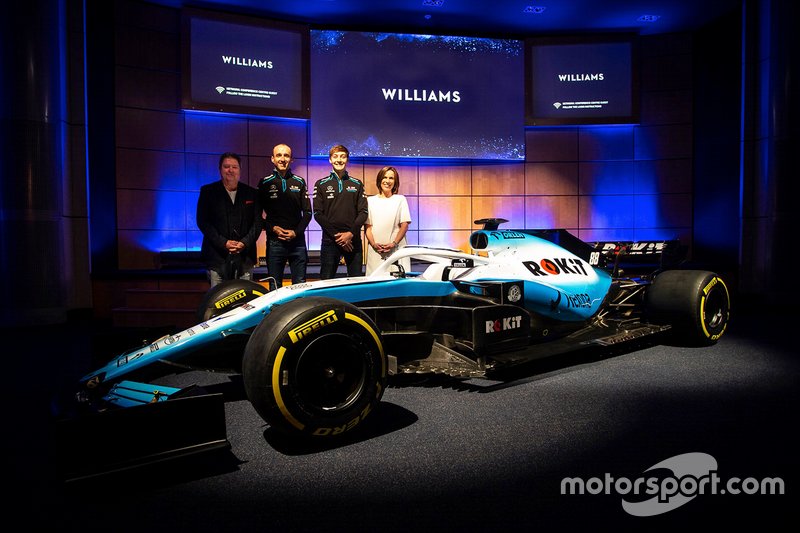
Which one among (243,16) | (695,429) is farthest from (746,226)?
(243,16)

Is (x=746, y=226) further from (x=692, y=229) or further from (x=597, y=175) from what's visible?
(x=597, y=175)

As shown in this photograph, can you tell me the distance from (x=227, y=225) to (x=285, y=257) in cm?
57

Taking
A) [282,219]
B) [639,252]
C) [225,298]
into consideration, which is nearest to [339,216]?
[282,219]

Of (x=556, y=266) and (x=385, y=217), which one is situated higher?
(x=385, y=217)

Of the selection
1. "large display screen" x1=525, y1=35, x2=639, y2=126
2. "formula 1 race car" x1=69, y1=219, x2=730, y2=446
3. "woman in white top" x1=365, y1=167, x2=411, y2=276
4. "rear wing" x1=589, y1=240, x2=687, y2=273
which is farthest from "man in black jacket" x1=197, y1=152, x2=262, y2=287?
"large display screen" x1=525, y1=35, x2=639, y2=126

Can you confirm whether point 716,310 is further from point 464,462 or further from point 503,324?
point 464,462

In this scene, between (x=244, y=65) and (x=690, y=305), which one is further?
(x=244, y=65)

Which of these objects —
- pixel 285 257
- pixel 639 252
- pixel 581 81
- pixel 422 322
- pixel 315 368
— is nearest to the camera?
pixel 315 368

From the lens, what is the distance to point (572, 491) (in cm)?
210

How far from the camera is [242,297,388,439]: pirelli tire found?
A: 235cm

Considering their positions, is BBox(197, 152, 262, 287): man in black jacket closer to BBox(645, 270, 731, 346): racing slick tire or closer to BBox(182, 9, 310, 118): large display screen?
BBox(645, 270, 731, 346): racing slick tire

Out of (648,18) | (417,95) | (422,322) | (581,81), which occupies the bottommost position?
(422,322)

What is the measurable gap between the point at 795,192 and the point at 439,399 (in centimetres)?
707

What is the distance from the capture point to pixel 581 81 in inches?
372
